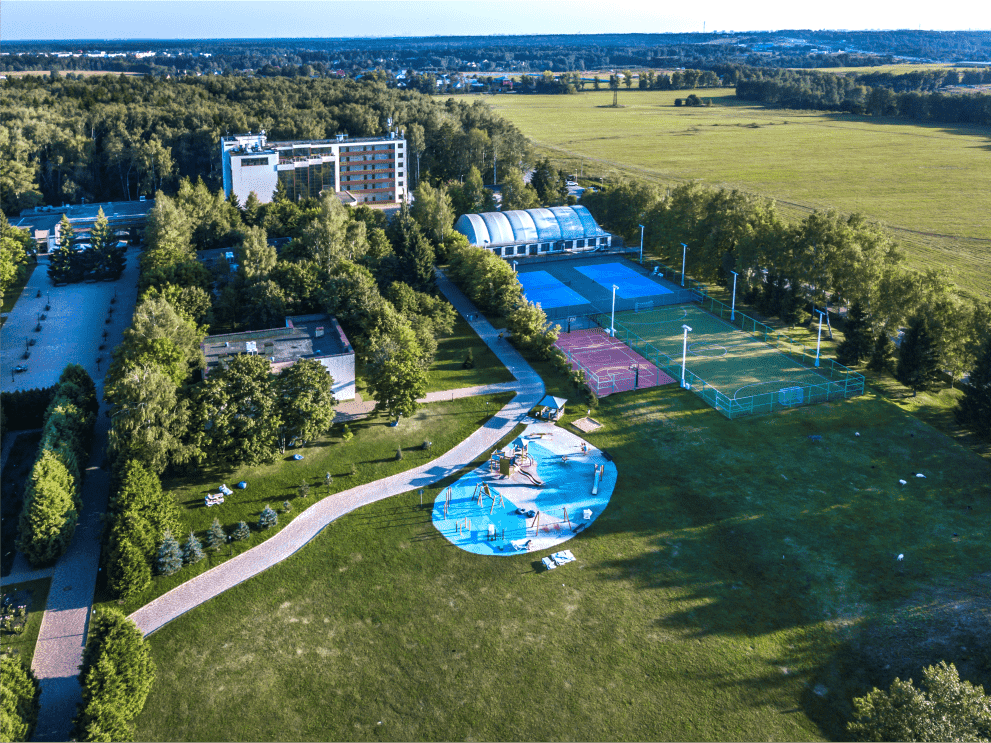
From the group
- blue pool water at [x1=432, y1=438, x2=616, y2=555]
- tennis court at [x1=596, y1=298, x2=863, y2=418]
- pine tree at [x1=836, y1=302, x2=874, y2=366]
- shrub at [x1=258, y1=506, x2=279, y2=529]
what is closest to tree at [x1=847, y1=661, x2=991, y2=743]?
blue pool water at [x1=432, y1=438, x2=616, y2=555]

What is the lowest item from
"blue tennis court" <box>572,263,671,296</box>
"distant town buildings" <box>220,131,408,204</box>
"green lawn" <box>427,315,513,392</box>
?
"green lawn" <box>427,315,513,392</box>

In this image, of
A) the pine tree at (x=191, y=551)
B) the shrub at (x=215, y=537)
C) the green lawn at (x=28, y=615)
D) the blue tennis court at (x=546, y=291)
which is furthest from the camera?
the blue tennis court at (x=546, y=291)

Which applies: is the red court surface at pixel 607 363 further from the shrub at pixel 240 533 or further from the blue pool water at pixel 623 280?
the shrub at pixel 240 533

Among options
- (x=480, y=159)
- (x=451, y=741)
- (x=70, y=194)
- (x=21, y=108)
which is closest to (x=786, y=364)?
(x=451, y=741)

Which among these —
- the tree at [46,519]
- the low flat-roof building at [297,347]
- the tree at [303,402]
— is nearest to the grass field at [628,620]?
the tree at [303,402]

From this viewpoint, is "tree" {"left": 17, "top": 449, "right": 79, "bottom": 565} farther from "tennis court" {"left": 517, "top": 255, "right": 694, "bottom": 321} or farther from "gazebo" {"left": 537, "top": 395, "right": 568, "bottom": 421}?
"tennis court" {"left": 517, "top": 255, "right": 694, "bottom": 321}

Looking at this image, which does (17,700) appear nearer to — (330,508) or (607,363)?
(330,508)
